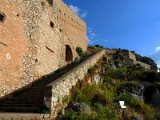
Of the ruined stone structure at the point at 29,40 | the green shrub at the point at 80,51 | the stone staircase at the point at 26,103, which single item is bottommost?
the stone staircase at the point at 26,103

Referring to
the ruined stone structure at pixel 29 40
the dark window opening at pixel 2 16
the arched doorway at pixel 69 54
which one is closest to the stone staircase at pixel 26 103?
the ruined stone structure at pixel 29 40

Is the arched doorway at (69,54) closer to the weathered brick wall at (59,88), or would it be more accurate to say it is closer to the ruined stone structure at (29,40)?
the ruined stone structure at (29,40)

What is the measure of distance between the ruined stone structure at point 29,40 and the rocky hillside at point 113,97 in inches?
142

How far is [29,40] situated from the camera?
16.1 metres

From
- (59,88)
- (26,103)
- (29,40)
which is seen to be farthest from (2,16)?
(59,88)

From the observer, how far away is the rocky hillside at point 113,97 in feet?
35.9

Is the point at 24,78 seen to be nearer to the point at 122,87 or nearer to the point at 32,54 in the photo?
the point at 32,54

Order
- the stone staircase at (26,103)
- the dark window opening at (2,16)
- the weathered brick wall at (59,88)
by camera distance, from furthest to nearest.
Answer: the dark window opening at (2,16), the stone staircase at (26,103), the weathered brick wall at (59,88)

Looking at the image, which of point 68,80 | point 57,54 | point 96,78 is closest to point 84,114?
point 68,80

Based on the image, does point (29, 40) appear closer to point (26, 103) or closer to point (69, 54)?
point (26, 103)

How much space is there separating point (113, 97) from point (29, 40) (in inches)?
248

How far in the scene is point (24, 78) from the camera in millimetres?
15203

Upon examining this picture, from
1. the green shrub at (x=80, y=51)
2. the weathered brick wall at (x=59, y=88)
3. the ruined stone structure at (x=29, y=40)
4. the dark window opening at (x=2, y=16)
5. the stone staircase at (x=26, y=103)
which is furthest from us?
the green shrub at (x=80, y=51)

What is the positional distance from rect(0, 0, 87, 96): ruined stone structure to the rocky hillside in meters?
3.61
